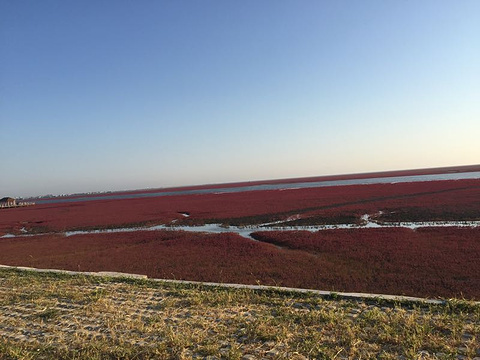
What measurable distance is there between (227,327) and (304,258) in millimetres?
7152

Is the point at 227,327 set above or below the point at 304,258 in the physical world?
above

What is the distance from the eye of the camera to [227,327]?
4.64m

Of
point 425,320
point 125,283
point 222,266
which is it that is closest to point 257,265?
point 222,266

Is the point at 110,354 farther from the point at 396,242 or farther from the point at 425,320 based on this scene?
the point at 396,242

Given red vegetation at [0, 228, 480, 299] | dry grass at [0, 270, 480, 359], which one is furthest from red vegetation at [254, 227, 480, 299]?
dry grass at [0, 270, 480, 359]

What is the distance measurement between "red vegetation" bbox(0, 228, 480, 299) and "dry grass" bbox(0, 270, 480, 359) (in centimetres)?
285

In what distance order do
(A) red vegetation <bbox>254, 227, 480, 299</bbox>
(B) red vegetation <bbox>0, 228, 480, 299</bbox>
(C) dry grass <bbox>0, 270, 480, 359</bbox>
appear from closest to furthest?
(C) dry grass <bbox>0, 270, 480, 359</bbox> < (A) red vegetation <bbox>254, 227, 480, 299</bbox> < (B) red vegetation <bbox>0, 228, 480, 299</bbox>

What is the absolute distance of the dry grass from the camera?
3.88 meters

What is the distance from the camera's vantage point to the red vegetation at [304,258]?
8273mm

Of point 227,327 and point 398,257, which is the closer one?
point 227,327

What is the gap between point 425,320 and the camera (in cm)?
445

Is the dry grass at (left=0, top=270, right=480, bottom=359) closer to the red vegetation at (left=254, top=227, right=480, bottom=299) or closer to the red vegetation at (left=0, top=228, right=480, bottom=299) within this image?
the red vegetation at (left=254, top=227, right=480, bottom=299)

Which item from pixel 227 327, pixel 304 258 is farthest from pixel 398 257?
pixel 227 327

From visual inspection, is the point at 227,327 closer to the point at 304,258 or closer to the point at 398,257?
the point at 304,258
